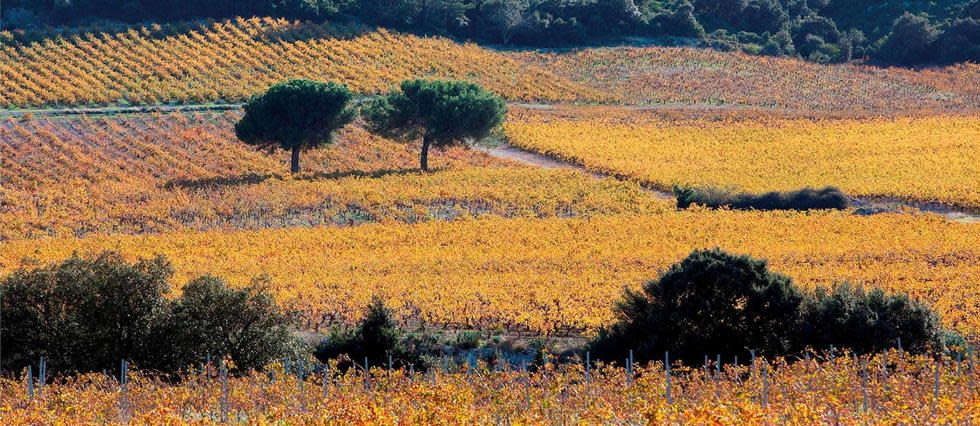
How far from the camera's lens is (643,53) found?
412ft

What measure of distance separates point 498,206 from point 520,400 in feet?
150

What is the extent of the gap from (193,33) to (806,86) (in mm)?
52106

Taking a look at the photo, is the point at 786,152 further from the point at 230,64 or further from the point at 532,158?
the point at 230,64

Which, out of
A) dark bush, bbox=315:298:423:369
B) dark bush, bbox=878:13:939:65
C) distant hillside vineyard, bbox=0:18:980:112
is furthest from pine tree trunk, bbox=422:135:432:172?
dark bush, bbox=878:13:939:65

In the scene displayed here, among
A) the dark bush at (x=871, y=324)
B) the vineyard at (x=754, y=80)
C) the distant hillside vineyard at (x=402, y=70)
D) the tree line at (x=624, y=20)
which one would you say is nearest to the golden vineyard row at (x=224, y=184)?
the distant hillside vineyard at (x=402, y=70)

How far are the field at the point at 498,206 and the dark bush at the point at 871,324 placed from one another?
130 cm

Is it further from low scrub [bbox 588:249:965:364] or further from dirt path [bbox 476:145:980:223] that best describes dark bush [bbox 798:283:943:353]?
dirt path [bbox 476:145:980:223]

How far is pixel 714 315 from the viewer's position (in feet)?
119

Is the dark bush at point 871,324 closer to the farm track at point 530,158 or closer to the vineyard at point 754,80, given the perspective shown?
the farm track at point 530,158

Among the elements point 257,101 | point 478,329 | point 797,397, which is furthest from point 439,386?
point 257,101

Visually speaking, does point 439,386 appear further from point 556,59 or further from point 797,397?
point 556,59

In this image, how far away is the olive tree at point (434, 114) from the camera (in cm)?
8181

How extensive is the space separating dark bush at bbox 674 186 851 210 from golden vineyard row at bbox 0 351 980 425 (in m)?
41.4

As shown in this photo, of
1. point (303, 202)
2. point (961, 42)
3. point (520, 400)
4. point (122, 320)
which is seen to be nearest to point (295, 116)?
point (303, 202)
